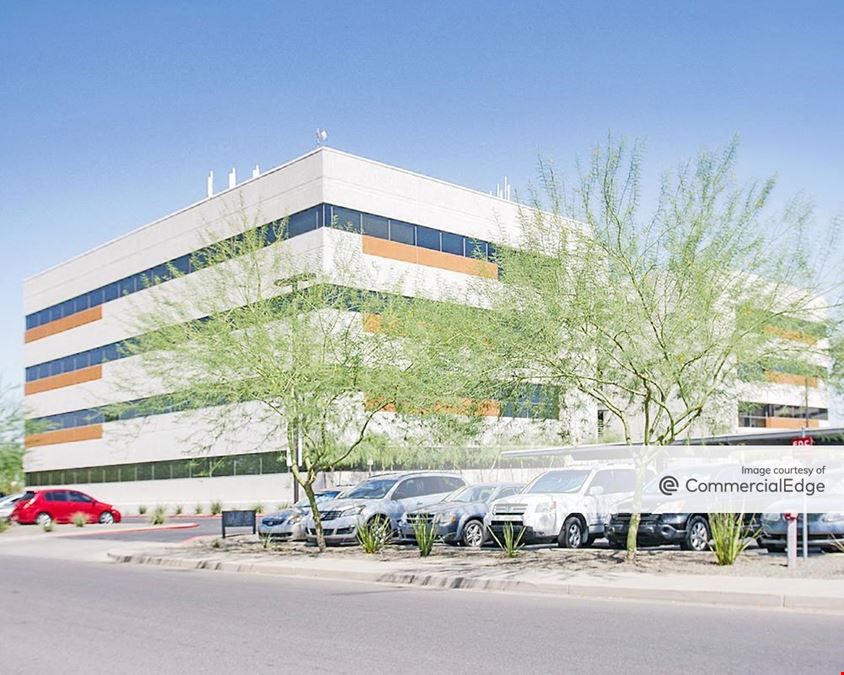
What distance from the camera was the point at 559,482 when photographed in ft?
75.4

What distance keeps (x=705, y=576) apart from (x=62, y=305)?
5557cm

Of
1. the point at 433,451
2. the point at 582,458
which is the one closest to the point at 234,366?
the point at 433,451

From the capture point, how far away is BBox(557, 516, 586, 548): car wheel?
72.3 ft

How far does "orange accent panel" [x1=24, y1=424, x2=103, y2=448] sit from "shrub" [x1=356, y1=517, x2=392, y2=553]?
38.5 metres

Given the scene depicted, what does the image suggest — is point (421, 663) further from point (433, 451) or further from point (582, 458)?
point (582, 458)

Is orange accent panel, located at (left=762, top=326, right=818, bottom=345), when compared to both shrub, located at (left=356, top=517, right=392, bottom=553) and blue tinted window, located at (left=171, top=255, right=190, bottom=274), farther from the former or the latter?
blue tinted window, located at (left=171, top=255, right=190, bottom=274)

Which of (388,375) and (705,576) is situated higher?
(388,375)

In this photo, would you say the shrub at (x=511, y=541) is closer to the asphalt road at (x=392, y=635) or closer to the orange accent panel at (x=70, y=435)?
the asphalt road at (x=392, y=635)

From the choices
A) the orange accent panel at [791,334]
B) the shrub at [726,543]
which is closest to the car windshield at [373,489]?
the shrub at [726,543]

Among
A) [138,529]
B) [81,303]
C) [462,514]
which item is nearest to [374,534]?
[462,514]

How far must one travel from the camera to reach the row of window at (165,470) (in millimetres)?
46375

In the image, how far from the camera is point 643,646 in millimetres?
10156

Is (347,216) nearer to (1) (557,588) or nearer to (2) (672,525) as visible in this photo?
(2) (672,525)

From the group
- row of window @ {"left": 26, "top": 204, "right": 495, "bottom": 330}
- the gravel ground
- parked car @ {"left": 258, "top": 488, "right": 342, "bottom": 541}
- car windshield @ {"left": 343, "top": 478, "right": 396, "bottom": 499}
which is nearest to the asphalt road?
the gravel ground
